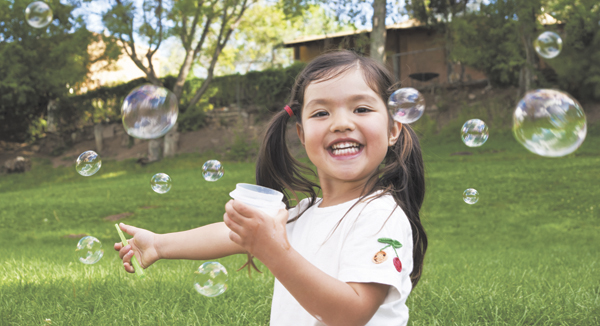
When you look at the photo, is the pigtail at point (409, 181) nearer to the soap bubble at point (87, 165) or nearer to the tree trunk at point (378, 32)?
the soap bubble at point (87, 165)

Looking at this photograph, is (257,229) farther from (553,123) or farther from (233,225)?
(553,123)

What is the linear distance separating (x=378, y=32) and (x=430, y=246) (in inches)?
271

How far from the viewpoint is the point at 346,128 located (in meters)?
1.76

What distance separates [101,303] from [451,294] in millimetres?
2064

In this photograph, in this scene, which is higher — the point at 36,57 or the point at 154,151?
the point at 36,57

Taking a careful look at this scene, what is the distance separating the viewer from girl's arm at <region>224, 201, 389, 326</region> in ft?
4.75

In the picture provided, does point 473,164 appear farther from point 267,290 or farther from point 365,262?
point 365,262

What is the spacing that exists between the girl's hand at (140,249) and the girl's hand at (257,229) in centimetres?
84

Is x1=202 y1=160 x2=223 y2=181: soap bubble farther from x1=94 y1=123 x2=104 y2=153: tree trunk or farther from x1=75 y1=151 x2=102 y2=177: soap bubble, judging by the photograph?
x1=94 y1=123 x2=104 y2=153: tree trunk

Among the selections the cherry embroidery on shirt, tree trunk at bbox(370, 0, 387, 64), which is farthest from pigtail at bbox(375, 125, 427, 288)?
tree trunk at bbox(370, 0, 387, 64)

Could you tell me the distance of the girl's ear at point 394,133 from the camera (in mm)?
2104

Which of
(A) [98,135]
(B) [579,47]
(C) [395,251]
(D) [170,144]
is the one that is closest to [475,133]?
(C) [395,251]

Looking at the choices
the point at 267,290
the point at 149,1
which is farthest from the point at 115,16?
the point at 267,290

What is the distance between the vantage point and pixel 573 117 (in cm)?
223
